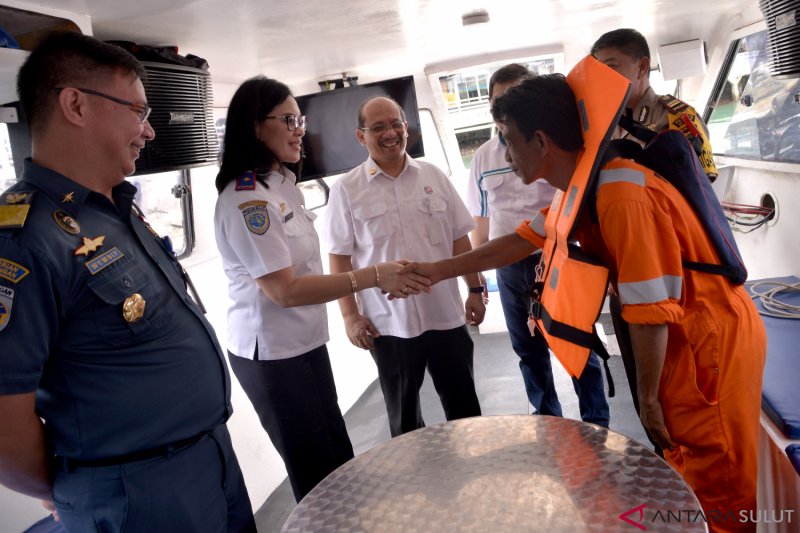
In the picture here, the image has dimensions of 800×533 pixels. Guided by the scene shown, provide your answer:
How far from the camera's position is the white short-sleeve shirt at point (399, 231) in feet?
9.60

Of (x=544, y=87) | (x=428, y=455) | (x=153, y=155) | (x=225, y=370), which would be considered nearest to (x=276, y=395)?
(x=225, y=370)

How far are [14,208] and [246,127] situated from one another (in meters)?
1.10

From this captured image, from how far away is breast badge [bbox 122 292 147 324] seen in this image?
58.7 inches

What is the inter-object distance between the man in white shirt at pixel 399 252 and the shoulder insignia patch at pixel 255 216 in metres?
0.79

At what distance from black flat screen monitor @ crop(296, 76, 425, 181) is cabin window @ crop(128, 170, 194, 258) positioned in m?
0.89

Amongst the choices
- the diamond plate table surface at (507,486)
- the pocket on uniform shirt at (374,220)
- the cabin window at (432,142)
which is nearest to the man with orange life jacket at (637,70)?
the pocket on uniform shirt at (374,220)

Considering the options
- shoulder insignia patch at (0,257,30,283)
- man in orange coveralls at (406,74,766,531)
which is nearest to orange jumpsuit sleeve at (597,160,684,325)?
man in orange coveralls at (406,74,766,531)

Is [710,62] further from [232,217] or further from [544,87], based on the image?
[232,217]

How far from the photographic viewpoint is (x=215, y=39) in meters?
2.74

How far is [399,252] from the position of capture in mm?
2965

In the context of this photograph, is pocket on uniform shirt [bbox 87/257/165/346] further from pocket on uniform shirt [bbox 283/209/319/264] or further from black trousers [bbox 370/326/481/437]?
black trousers [bbox 370/326/481/437]

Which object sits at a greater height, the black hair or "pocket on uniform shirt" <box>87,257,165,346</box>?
the black hair

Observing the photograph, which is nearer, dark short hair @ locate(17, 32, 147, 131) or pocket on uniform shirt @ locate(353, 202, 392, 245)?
dark short hair @ locate(17, 32, 147, 131)

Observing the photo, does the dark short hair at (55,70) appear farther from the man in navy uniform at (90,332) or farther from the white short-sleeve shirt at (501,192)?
the white short-sleeve shirt at (501,192)
